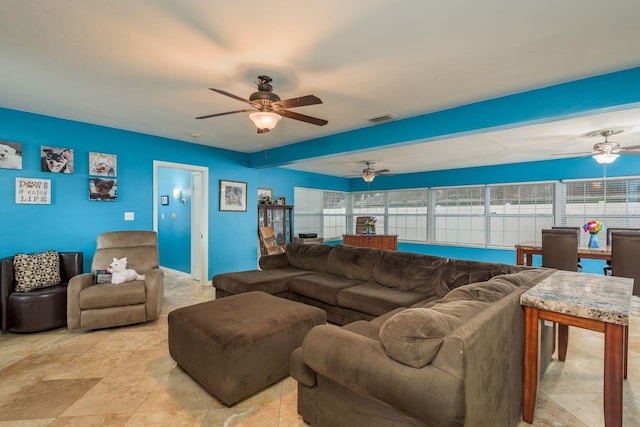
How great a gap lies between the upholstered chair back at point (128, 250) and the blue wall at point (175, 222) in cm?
177

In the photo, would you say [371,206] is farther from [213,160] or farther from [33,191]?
[33,191]

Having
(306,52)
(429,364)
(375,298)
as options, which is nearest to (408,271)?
(375,298)

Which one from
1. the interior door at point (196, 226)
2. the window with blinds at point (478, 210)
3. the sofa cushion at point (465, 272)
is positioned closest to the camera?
the sofa cushion at point (465, 272)

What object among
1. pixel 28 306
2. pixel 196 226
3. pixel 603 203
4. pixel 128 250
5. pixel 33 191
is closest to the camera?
pixel 28 306

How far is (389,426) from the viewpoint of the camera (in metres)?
1.30

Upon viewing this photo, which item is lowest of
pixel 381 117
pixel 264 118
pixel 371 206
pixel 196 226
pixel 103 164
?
pixel 196 226

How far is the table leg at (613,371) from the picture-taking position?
1.37 m

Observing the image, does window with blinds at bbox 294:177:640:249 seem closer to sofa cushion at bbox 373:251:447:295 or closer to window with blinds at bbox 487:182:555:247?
window with blinds at bbox 487:182:555:247

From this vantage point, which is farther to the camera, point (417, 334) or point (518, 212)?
point (518, 212)

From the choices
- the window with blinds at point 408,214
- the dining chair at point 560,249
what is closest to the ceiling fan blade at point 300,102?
the dining chair at point 560,249

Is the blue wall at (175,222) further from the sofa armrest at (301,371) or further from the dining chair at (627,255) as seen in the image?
the dining chair at (627,255)

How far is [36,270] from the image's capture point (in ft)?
10.4

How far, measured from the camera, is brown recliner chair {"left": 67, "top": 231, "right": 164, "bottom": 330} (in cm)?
303

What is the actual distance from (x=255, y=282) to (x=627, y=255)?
14.6 ft
